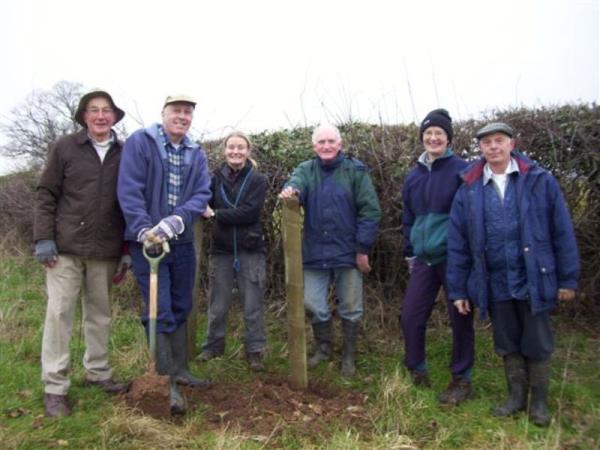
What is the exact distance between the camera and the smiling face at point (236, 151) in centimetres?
470

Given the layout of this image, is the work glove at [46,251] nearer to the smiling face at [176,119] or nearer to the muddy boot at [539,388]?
the smiling face at [176,119]

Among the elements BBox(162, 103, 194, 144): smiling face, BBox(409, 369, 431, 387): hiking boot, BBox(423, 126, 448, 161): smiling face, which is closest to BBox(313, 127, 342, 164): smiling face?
BBox(423, 126, 448, 161): smiling face

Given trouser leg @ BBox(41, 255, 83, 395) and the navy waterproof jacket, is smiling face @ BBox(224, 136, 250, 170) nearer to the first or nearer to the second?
trouser leg @ BBox(41, 255, 83, 395)

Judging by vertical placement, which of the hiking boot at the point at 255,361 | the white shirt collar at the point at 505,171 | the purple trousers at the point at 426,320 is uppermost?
the white shirt collar at the point at 505,171

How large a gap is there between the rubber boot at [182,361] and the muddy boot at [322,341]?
3.59 ft

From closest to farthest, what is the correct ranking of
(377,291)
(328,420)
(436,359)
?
(328,420) → (436,359) → (377,291)

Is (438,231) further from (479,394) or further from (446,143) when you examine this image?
(479,394)

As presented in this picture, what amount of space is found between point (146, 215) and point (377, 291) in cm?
289

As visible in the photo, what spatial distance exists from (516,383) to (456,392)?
46cm

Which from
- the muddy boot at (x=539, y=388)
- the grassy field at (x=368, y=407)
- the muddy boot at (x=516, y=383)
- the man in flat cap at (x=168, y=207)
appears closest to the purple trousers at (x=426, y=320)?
the grassy field at (x=368, y=407)

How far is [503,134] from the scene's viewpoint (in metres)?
3.64

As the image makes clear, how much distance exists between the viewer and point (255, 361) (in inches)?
191

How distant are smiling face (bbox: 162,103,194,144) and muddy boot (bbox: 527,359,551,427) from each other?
10.0 feet

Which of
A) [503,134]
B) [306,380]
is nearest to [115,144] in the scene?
[306,380]
